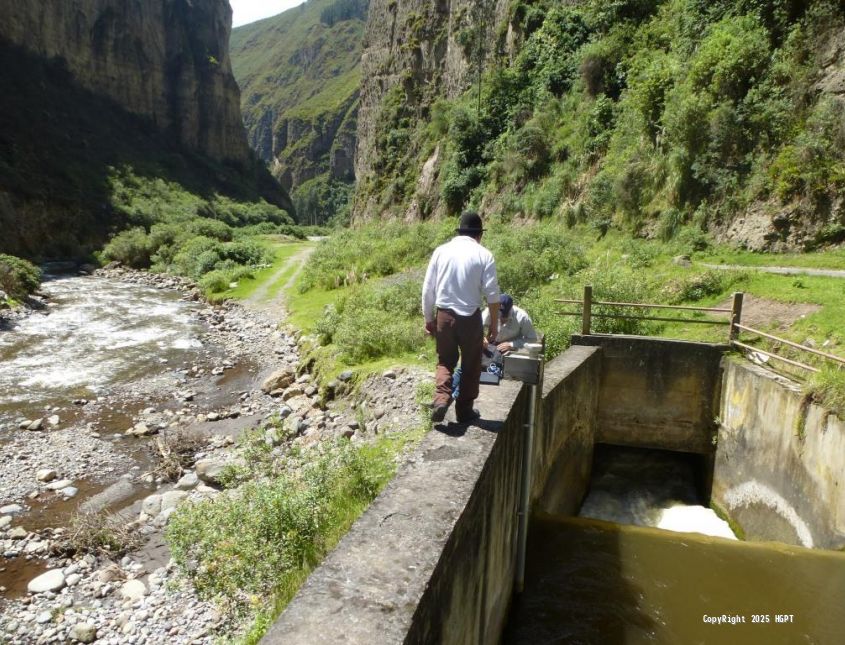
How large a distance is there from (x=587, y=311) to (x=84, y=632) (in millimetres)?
9905

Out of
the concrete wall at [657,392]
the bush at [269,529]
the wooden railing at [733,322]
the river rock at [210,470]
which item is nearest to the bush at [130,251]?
the river rock at [210,470]

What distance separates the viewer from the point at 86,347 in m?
20.3

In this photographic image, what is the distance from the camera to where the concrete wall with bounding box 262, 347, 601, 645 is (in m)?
2.81

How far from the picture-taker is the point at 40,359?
1844 centimetres

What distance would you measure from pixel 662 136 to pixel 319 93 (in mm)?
→ 192817

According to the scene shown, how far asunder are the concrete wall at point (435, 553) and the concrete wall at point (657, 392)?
6.56 m

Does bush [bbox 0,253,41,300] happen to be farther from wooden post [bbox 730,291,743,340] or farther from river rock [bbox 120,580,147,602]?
wooden post [bbox 730,291,743,340]

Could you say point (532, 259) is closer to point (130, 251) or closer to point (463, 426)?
point (463, 426)

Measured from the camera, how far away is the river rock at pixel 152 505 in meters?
9.23

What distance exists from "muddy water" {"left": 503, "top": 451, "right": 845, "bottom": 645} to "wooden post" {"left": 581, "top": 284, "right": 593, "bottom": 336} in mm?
4756

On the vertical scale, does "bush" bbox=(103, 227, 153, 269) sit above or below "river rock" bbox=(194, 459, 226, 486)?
above

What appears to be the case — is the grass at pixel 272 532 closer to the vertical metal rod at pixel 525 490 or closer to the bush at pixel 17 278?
the vertical metal rod at pixel 525 490

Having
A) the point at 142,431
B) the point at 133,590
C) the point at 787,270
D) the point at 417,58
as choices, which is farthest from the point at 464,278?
the point at 417,58

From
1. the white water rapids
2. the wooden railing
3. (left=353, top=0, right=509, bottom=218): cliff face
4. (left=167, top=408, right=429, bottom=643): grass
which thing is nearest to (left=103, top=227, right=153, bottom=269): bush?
(left=353, top=0, right=509, bottom=218): cliff face
